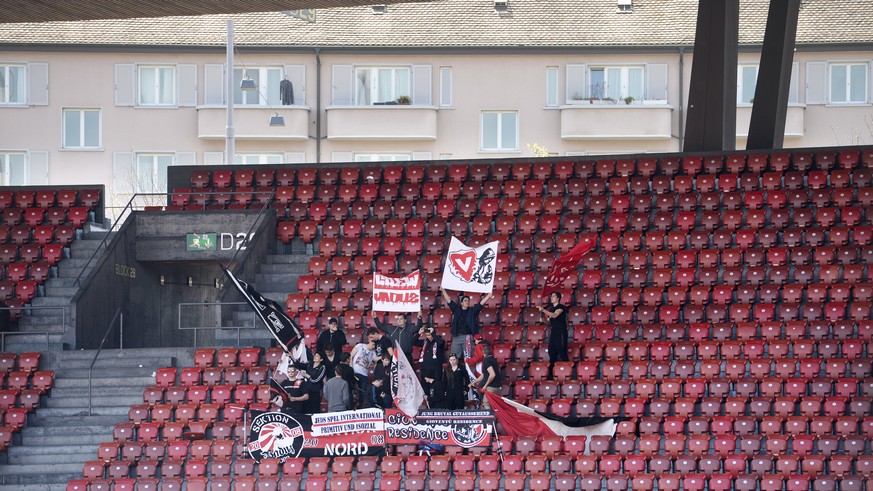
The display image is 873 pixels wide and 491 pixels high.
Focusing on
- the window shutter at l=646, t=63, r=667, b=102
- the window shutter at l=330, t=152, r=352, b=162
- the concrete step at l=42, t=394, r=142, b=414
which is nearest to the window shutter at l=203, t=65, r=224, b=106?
the window shutter at l=330, t=152, r=352, b=162

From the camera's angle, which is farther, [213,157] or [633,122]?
[213,157]

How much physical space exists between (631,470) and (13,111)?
36.6 meters

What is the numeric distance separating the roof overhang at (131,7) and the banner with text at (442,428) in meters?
8.90

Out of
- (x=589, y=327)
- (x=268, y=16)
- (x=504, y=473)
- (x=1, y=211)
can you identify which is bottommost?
(x=504, y=473)

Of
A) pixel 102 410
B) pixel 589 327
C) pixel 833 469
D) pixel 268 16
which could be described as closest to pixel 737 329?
pixel 589 327

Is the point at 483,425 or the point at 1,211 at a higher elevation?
the point at 1,211

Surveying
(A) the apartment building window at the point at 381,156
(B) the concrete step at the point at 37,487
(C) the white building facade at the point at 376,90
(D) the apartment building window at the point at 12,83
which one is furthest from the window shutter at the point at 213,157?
(B) the concrete step at the point at 37,487

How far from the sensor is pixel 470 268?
83.5 ft

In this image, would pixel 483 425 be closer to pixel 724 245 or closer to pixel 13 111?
pixel 724 245

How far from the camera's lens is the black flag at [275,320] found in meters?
24.8

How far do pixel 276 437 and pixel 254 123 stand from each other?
29.7 m

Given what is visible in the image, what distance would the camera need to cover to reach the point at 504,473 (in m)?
22.3

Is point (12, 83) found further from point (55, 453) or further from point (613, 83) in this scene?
point (55, 453)

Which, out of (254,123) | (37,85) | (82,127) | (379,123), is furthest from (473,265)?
(37,85)
